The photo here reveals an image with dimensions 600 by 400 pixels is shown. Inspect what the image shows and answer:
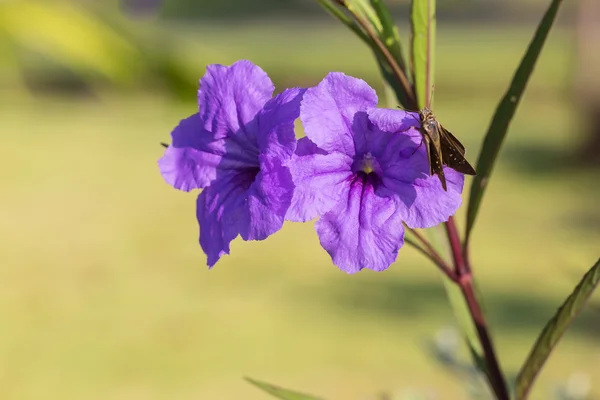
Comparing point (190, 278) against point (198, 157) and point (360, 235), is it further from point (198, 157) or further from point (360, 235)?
point (360, 235)

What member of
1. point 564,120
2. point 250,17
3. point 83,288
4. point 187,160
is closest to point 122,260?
point 83,288

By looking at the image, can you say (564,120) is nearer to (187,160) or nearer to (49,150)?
(49,150)

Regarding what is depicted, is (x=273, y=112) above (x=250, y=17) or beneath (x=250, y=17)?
beneath

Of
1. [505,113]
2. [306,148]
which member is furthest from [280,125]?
[505,113]

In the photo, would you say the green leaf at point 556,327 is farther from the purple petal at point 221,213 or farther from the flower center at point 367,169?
the purple petal at point 221,213

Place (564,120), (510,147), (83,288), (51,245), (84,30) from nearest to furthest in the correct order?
(84,30), (83,288), (51,245), (510,147), (564,120)

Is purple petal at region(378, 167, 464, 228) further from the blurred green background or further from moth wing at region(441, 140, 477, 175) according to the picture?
the blurred green background
